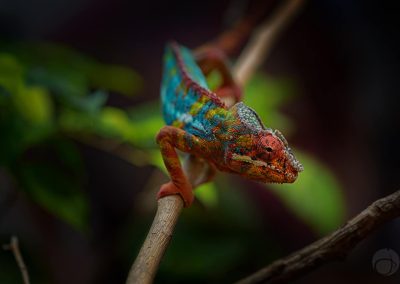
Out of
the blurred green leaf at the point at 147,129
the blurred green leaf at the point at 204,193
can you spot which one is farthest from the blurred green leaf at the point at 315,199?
the blurred green leaf at the point at 147,129

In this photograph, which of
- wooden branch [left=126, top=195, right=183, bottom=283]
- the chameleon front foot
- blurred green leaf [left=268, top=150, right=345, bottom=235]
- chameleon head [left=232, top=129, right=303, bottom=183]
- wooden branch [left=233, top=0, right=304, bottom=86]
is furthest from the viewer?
wooden branch [left=233, top=0, right=304, bottom=86]

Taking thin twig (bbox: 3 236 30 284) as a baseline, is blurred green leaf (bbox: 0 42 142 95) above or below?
above

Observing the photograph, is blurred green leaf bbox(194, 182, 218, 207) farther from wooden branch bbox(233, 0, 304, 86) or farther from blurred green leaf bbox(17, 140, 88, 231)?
wooden branch bbox(233, 0, 304, 86)

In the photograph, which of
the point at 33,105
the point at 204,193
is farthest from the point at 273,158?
the point at 33,105

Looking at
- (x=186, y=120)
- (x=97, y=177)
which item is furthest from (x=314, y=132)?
(x=186, y=120)

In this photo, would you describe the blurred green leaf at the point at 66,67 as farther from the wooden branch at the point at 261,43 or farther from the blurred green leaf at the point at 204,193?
the blurred green leaf at the point at 204,193

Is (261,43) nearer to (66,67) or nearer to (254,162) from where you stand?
(66,67)

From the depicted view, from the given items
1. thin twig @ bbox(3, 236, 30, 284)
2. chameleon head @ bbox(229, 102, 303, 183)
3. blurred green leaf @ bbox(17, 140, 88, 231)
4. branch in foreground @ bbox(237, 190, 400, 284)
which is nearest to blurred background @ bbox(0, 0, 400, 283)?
blurred green leaf @ bbox(17, 140, 88, 231)
